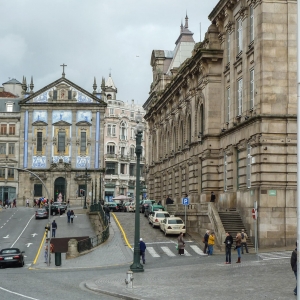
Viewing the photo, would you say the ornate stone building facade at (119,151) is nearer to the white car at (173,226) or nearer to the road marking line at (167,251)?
the white car at (173,226)

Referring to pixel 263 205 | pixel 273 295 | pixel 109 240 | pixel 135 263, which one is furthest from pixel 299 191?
pixel 109 240

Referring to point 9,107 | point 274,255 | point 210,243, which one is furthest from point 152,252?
point 9,107

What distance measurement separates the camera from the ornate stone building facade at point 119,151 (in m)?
136

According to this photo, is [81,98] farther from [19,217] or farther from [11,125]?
[19,217]

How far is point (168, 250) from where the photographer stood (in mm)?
44281

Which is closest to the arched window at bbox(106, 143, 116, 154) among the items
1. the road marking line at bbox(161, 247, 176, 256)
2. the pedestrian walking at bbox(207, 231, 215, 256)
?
the road marking line at bbox(161, 247, 176, 256)

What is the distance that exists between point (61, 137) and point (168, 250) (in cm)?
7000

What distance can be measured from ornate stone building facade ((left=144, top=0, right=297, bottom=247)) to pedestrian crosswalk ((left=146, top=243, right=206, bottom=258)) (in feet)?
12.0

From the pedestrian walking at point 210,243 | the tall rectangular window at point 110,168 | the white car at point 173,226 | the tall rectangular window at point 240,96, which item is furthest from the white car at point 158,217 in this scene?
the tall rectangular window at point 110,168

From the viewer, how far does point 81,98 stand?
113 m

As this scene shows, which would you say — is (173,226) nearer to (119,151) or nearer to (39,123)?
(39,123)

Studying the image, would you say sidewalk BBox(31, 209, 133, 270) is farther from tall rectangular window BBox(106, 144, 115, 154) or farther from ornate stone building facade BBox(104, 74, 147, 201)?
tall rectangular window BBox(106, 144, 115, 154)

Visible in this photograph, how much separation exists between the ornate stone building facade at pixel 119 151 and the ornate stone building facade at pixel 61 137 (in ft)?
68.2

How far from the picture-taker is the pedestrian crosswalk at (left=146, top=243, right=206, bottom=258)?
42469 millimetres
